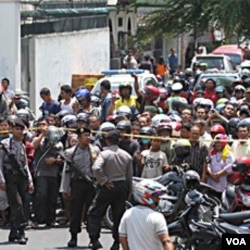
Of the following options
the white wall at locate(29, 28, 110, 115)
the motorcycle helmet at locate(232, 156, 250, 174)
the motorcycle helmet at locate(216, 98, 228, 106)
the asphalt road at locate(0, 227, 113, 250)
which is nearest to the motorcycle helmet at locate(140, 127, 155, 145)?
the asphalt road at locate(0, 227, 113, 250)

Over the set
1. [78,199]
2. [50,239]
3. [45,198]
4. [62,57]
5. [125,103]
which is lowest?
[50,239]

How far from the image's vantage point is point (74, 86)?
30.2 m

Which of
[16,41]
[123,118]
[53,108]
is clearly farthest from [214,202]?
[16,41]

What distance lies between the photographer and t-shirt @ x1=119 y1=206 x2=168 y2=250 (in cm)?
980

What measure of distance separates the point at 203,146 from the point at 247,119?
996 mm

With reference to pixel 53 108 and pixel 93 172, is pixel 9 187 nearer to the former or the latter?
pixel 93 172

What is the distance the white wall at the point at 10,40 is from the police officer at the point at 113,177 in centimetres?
1370

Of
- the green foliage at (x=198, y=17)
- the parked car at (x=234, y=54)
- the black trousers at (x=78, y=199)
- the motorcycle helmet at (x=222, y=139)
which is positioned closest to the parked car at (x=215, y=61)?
the parked car at (x=234, y=54)

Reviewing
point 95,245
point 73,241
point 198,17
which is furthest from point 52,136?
point 198,17

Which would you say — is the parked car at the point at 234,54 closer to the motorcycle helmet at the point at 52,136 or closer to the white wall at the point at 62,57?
the white wall at the point at 62,57

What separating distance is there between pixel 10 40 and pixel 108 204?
1414 cm

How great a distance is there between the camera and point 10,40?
90.4 ft

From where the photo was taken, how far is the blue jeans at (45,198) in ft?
53.7

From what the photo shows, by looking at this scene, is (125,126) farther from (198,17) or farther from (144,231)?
(198,17)
